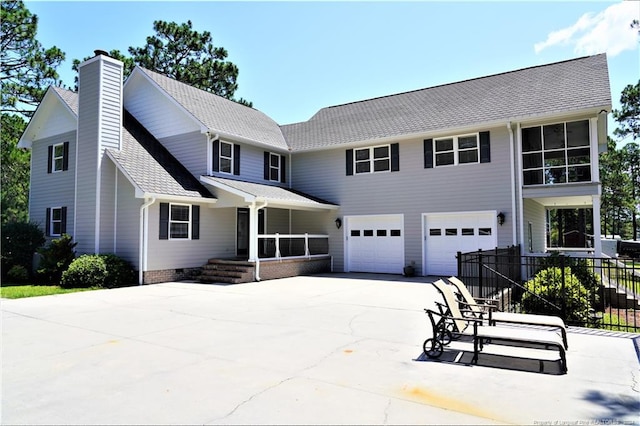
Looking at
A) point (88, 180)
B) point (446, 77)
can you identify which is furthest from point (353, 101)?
point (88, 180)

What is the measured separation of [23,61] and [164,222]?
50.5ft

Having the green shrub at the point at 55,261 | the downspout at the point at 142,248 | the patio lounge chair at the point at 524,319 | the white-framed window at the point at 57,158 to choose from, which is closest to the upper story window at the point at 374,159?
the downspout at the point at 142,248

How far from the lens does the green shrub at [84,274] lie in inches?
526

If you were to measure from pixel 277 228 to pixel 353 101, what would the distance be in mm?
8320

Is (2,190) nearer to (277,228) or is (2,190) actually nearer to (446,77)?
(277,228)

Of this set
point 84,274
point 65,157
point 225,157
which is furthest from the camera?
point 65,157

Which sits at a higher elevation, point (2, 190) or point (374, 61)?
point (374, 61)

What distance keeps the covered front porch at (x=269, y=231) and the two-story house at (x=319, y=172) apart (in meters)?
0.08

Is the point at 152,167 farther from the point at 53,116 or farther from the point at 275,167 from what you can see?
the point at 53,116

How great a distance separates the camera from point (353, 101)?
73.6 feet

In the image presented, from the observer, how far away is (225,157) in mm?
17391

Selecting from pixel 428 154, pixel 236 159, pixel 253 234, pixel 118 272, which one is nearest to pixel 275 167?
pixel 236 159

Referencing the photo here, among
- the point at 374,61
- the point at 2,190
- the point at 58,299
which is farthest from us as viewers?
the point at 2,190

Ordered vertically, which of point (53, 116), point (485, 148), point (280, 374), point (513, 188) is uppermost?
point (53, 116)
